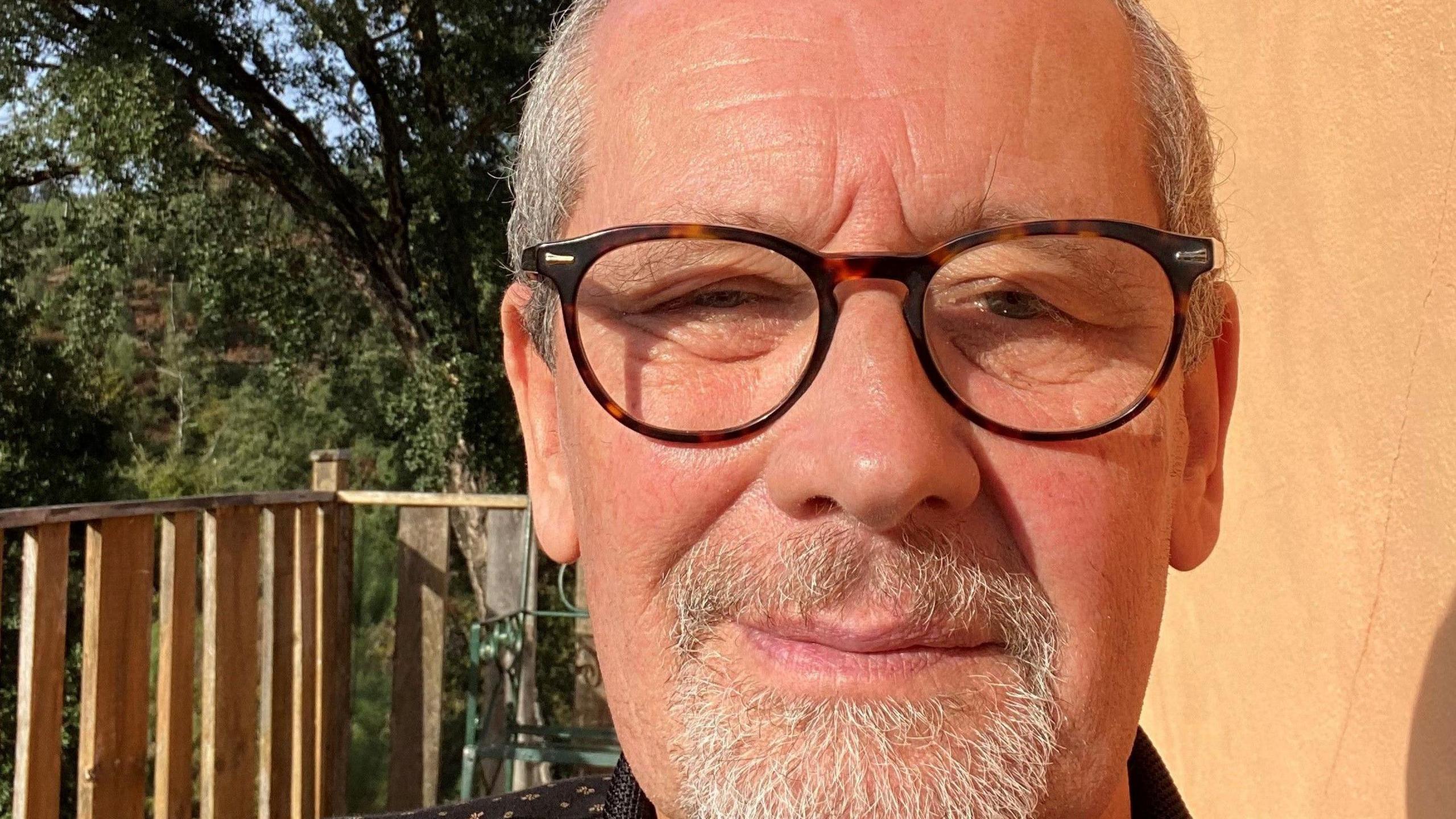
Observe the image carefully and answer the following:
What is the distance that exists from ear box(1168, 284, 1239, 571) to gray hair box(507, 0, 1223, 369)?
0.04m

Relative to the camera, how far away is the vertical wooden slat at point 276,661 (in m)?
3.81

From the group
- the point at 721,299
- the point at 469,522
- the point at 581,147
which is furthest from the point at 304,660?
the point at 469,522

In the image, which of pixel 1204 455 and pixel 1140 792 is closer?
pixel 1204 455

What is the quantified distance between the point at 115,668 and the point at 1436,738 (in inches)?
124

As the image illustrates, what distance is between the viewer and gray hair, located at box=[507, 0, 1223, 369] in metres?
0.99

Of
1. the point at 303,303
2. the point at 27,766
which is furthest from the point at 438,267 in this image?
the point at 27,766

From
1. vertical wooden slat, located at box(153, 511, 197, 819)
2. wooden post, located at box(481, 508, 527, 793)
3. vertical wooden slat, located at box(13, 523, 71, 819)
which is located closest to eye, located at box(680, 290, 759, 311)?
vertical wooden slat, located at box(13, 523, 71, 819)

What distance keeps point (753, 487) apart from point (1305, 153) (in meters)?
0.99

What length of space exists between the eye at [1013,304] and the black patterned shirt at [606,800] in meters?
0.58

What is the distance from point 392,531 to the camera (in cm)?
1403

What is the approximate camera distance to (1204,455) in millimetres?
1075

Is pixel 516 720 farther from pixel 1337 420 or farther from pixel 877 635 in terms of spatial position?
pixel 877 635

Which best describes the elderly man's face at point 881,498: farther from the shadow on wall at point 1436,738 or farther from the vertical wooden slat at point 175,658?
the vertical wooden slat at point 175,658

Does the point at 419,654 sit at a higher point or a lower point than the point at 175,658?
lower
